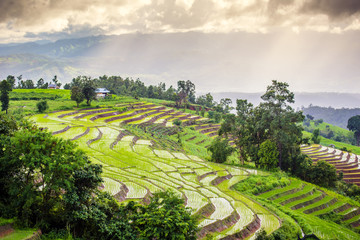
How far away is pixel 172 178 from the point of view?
90.2 feet

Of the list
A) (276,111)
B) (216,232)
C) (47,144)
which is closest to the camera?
(47,144)

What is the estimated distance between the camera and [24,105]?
2325 inches

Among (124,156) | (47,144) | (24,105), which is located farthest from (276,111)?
(24,105)

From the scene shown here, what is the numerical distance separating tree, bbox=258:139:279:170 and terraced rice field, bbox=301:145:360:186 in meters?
26.4

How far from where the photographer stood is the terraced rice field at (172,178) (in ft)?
63.8

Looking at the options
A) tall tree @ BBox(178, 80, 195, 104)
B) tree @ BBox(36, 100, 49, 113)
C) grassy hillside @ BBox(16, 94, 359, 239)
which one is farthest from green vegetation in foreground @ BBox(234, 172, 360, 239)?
tall tree @ BBox(178, 80, 195, 104)

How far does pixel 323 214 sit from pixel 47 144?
91.6 feet

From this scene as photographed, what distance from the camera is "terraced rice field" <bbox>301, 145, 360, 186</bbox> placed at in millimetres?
58031

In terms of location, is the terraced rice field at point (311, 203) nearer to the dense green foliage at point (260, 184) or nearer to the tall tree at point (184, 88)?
the dense green foliage at point (260, 184)

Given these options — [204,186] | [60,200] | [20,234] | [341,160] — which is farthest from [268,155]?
[341,160]

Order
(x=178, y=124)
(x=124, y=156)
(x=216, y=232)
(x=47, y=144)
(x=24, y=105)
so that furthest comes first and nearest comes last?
(x=178, y=124)
(x=24, y=105)
(x=124, y=156)
(x=216, y=232)
(x=47, y=144)

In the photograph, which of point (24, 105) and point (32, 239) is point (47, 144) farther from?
point (24, 105)

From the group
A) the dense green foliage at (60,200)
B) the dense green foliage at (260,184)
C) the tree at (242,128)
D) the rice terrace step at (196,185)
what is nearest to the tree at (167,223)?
the dense green foliage at (60,200)

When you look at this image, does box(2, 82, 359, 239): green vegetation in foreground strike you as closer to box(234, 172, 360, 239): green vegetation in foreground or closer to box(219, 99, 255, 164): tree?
box(234, 172, 360, 239): green vegetation in foreground
